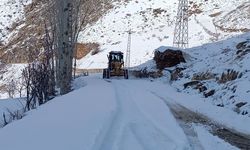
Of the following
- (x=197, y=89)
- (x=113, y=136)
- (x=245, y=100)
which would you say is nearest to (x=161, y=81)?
(x=197, y=89)

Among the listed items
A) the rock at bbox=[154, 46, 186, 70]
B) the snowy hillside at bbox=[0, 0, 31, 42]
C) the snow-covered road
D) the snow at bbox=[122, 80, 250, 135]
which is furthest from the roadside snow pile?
the snowy hillside at bbox=[0, 0, 31, 42]

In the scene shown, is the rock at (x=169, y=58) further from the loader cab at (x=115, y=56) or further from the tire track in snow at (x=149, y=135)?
the tire track in snow at (x=149, y=135)

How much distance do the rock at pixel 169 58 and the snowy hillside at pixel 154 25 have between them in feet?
55.3

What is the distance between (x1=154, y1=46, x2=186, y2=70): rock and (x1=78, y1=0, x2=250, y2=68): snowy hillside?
55.3ft

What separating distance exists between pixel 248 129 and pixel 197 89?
9384 millimetres

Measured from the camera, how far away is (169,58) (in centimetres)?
3425

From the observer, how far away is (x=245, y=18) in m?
53.6

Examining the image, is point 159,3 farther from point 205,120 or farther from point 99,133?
point 99,133

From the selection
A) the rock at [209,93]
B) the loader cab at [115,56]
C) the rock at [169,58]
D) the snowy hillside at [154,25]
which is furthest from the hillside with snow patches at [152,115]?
the snowy hillside at [154,25]

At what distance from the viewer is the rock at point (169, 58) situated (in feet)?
110

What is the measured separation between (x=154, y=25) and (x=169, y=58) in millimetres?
33118

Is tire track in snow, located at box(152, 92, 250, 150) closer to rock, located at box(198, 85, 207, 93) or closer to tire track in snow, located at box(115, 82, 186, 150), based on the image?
tire track in snow, located at box(115, 82, 186, 150)

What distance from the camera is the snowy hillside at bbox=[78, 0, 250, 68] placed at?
55.5m

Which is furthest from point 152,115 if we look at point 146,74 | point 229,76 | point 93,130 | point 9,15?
point 9,15
